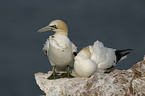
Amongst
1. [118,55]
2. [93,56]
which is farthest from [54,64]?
[118,55]

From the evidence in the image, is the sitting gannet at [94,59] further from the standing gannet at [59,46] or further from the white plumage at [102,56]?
the standing gannet at [59,46]

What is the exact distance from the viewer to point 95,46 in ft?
18.3

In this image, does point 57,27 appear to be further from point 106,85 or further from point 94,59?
point 106,85

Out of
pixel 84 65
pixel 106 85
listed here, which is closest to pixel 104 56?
pixel 84 65

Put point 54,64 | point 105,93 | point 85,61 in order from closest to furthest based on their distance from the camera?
point 105,93, point 85,61, point 54,64

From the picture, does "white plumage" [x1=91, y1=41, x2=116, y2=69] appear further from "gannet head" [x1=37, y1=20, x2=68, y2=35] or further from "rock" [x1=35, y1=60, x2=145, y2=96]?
"gannet head" [x1=37, y1=20, x2=68, y2=35]

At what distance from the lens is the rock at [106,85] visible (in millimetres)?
4934

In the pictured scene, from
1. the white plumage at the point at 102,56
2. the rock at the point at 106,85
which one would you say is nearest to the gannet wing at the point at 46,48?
the rock at the point at 106,85

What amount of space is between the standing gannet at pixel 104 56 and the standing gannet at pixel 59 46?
1.13 ft

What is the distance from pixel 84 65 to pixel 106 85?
55 centimetres

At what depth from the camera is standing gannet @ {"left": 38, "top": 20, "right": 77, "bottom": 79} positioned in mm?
5422

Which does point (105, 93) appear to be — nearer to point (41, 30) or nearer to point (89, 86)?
point (89, 86)

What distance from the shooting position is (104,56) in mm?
5582

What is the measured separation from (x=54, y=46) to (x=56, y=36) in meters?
0.18
